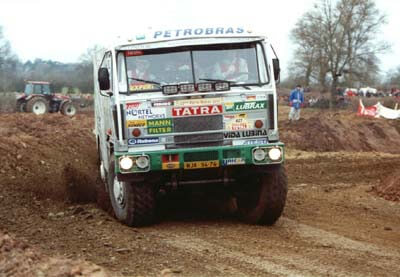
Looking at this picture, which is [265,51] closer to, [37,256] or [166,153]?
[166,153]

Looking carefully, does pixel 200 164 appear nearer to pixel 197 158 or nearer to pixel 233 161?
pixel 197 158

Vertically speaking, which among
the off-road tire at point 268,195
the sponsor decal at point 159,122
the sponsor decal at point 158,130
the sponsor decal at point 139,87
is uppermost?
the sponsor decal at point 139,87

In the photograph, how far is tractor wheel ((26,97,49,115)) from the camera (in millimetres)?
34531

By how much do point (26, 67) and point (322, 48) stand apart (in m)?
38.5

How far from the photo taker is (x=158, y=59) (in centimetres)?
888

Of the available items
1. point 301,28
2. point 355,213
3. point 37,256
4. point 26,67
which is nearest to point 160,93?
point 37,256

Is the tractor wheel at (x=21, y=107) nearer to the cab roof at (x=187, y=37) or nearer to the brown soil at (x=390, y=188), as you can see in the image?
the brown soil at (x=390, y=188)

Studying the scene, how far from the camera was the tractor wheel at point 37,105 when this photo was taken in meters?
34.5

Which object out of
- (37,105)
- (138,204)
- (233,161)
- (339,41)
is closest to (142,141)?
(138,204)

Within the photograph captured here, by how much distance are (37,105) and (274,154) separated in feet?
Answer: 91.1

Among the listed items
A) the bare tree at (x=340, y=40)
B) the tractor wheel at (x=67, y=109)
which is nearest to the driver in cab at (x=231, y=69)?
the tractor wheel at (x=67, y=109)

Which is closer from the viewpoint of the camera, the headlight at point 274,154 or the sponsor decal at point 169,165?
the sponsor decal at point 169,165

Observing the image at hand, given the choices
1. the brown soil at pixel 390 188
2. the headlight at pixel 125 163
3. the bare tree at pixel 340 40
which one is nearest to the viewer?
the headlight at pixel 125 163

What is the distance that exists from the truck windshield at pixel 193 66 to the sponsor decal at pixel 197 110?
41 cm
